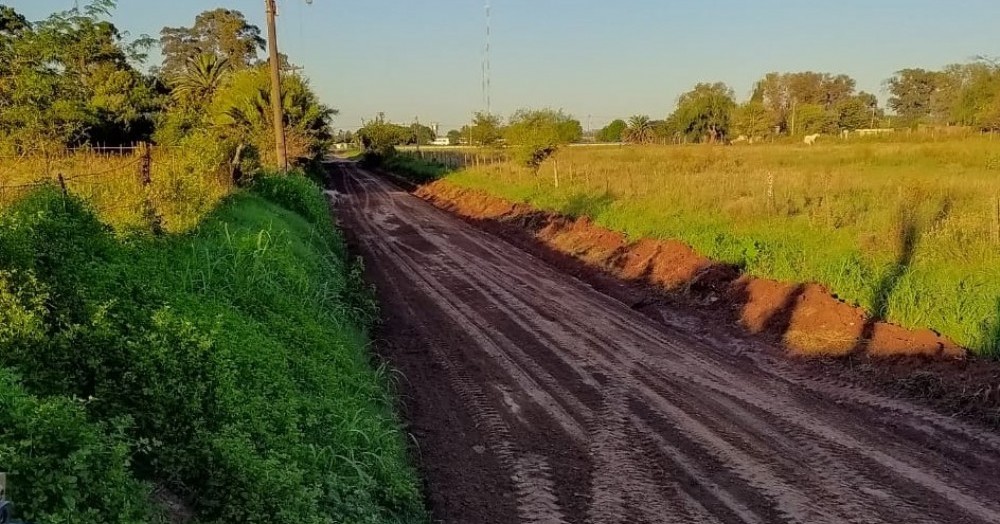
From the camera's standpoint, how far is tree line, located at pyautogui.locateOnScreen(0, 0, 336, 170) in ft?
28.9

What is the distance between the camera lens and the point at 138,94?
1385 inches

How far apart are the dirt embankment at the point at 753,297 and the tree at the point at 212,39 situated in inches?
2722

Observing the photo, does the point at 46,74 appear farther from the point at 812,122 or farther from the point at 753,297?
the point at 812,122

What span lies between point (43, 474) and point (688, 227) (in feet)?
53.5

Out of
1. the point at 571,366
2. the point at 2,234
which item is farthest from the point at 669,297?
the point at 2,234

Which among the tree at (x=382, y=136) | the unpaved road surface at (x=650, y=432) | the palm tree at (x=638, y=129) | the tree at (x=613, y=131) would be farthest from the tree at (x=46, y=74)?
the tree at (x=613, y=131)

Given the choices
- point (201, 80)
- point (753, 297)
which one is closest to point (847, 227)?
point (753, 297)

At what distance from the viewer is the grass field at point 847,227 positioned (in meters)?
10.6

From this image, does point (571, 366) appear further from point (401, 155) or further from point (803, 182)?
point (401, 155)

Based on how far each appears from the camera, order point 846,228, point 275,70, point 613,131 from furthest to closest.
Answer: point 613,131
point 275,70
point 846,228

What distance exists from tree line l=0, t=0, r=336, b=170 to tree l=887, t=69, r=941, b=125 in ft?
305

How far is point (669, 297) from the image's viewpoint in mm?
14352

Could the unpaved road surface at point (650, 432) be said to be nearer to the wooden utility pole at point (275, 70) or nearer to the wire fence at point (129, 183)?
the wire fence at point (129, 183)

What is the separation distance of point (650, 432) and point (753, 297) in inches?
254
